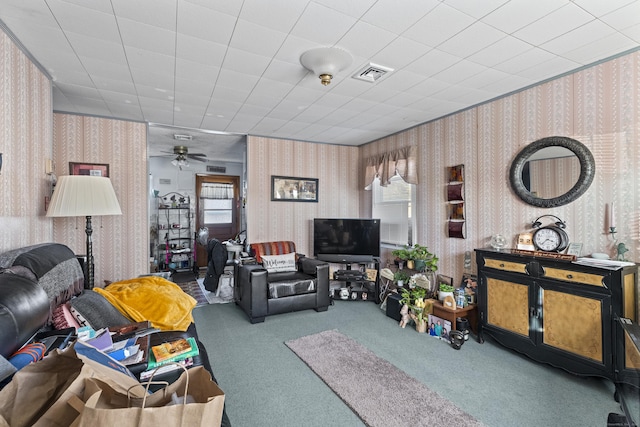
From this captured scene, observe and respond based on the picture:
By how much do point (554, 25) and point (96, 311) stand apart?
350cm

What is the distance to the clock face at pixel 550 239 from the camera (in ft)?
8.55

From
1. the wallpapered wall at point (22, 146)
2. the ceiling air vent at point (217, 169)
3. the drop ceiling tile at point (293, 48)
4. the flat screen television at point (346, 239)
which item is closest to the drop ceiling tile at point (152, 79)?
the wallpapered wall at point (22, 146)

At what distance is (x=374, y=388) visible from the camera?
86.2 inches

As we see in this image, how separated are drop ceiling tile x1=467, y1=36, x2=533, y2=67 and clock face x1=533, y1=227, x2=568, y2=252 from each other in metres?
1.55

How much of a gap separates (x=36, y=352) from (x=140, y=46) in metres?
2.04

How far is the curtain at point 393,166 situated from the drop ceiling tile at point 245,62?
2453 mm

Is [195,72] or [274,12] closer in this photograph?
[274,12]

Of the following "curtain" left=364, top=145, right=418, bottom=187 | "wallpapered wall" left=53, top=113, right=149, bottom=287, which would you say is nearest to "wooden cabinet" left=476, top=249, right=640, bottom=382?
"curtain" left=364, top=145, right=418, bottom=187

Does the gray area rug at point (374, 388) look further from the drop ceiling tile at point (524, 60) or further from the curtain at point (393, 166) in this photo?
the drop ceiling tile at point (524, 60)

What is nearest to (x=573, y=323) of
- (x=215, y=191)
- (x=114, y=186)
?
(x=114, y=186)

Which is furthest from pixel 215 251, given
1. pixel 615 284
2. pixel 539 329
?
pixel 615 284

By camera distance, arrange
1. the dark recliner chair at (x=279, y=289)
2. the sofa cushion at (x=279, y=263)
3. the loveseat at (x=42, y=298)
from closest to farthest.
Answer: the loveseat at (x=42, y=298) → the dark recliner chair at (x=279, y=289) → the sofa cushion at (x=279, y=263)

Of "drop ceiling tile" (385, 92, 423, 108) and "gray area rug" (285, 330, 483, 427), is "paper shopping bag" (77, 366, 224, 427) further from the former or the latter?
"drop ceiling tile" (385, 92, 423, 108)

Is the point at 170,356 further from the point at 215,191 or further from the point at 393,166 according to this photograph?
the point at 215,191
